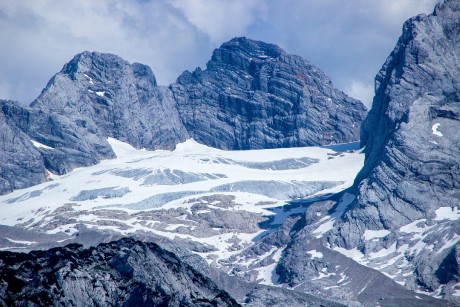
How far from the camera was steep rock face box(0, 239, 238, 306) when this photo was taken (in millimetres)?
95375

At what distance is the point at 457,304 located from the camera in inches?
6471

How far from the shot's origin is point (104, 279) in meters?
101

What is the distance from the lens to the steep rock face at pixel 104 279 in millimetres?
95375

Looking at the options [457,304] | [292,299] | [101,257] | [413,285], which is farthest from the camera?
[413,285]

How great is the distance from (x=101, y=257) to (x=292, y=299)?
1535 inches

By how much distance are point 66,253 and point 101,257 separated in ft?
15.2

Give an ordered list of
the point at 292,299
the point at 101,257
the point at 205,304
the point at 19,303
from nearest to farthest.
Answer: the point at 19,303 → the point at 205,304 → the point at 101,257 → the point at 292,299

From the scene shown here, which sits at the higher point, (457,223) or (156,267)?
(457,223)

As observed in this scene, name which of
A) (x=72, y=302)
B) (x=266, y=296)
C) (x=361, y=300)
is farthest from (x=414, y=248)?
(x=72, y=302)

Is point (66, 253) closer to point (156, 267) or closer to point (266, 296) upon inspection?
point (156, 267)

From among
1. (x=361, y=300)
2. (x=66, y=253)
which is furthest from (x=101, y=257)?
(x=361, y=300)

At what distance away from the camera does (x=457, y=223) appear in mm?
191875

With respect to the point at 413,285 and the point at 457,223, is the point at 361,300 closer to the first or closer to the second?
the point at 413,285

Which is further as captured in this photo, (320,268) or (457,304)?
(320,268)
